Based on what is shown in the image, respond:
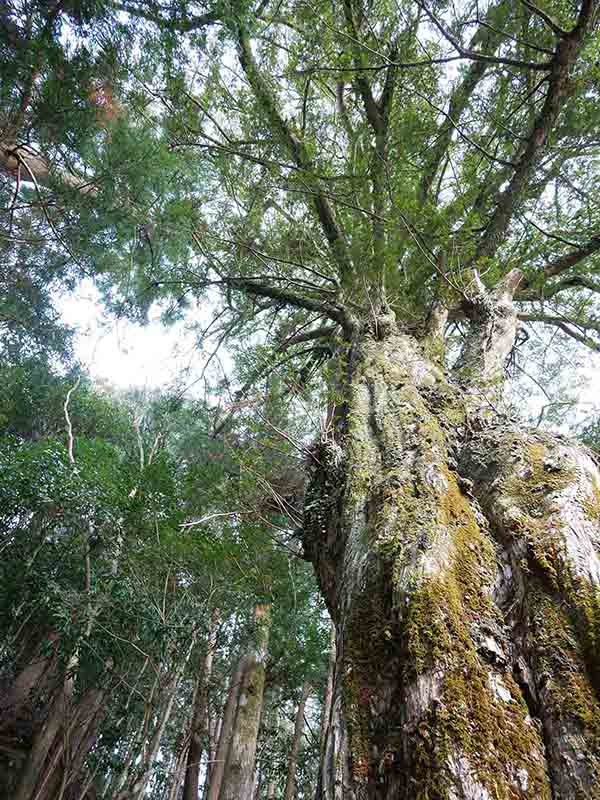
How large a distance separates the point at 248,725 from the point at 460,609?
4073mm

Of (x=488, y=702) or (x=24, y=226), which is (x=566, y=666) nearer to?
(x=488, y=702)

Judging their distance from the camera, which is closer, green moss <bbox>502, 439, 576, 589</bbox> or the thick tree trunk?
the thick tree trunk

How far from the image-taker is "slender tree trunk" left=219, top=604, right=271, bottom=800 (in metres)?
3.87

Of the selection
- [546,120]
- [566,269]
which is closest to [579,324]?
[566,269]

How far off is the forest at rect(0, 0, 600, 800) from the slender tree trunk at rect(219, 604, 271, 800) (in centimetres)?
2

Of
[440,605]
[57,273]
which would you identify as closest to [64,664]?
[57,273]

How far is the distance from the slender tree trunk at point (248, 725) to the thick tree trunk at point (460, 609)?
330 cm

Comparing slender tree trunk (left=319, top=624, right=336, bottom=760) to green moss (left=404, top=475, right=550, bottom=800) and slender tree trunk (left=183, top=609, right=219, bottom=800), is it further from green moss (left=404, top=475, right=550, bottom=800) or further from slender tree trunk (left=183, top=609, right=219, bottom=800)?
slender tree trunk (left=183, top=609, right=219, bottom=800)

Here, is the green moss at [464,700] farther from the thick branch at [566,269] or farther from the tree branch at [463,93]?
the tree branch at [463,93]

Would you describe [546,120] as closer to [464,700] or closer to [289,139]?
[289,139]

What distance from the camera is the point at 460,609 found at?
3.43 feet

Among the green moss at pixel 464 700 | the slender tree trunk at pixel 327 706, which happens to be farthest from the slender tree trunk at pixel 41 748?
the green moss at pixel 464 700

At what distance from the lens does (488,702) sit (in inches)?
34.8

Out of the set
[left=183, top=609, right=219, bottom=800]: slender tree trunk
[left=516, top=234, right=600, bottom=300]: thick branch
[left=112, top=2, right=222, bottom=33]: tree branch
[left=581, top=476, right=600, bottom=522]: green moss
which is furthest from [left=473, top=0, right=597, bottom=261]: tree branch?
[left=183, top=609, right=219, bottom=800]: slender tree trunk
